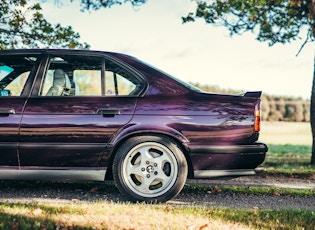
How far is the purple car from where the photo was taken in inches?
229

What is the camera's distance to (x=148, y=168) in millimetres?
5863

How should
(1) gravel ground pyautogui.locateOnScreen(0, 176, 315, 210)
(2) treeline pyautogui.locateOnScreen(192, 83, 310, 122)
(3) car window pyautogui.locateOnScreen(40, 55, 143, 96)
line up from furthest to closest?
(2) treeline pyautogui.locateOnScreen(192, 83, 310, 122), (1) gravel ground pyautogui.locateOnScreen(0, 176, 315, 210), (3) car window pyautogui.locateOnScreen(40, 55, 143, 96)

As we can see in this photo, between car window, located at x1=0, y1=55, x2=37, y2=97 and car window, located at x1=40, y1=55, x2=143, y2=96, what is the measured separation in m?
0.28

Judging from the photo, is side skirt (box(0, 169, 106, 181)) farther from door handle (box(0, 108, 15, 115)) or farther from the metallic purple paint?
door handle (box(0, 108, 15, 115))

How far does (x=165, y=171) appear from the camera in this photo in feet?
19.5

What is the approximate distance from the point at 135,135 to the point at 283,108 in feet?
108

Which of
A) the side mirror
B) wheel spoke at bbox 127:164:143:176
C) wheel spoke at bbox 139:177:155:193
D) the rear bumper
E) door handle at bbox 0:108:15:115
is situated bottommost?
wheel spoke at bbox 139:177:155:193

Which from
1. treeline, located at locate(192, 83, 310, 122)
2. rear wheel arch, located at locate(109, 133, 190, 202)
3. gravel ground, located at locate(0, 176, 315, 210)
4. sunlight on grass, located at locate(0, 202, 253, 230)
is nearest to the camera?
sunlight on grass, located at locate(0, 202, 253, 230)

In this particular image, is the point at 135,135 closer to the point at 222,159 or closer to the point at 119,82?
the point at 119,82

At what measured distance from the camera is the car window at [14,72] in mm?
6203

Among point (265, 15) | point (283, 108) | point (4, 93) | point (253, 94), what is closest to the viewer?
point (253, 94)

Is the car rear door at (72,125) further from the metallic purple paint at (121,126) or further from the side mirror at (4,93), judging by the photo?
the side mirror at (4,93)

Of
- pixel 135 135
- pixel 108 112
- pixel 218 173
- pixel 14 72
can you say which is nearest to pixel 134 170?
pixel 135 135

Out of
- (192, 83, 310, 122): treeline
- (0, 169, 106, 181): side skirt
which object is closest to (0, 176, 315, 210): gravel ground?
(0, 169, 106, 181): side skirt
